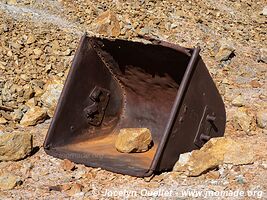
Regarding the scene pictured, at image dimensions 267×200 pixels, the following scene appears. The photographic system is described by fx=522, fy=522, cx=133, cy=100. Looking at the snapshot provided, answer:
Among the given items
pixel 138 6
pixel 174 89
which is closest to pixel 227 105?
pixel 174 89

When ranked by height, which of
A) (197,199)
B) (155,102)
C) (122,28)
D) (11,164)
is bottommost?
(11,164)

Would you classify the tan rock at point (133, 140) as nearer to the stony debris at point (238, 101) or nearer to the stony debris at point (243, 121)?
the stony debris at point (243, 121)

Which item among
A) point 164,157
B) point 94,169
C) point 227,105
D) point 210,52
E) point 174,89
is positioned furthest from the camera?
point 210,52

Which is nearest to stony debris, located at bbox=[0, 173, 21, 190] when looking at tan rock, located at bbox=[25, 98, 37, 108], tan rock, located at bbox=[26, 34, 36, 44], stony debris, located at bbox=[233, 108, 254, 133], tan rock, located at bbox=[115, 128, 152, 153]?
tan rock, located at bbox=[115, 128, 152, 153]

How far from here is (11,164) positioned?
151 inches

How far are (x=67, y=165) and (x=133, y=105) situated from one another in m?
1.18

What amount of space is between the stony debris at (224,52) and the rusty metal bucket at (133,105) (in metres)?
1.84

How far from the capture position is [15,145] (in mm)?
3873

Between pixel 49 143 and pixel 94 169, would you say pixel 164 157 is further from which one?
pixel 49 143

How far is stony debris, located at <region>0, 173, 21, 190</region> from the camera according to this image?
3496mm

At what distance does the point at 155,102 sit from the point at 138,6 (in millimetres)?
2666

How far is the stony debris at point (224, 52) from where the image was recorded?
6.27 metres

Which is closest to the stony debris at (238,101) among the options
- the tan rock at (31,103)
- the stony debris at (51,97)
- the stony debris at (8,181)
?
the stony debris at (51,97)

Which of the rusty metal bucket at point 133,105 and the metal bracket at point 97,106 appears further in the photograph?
the metal bracket at point 97,106
